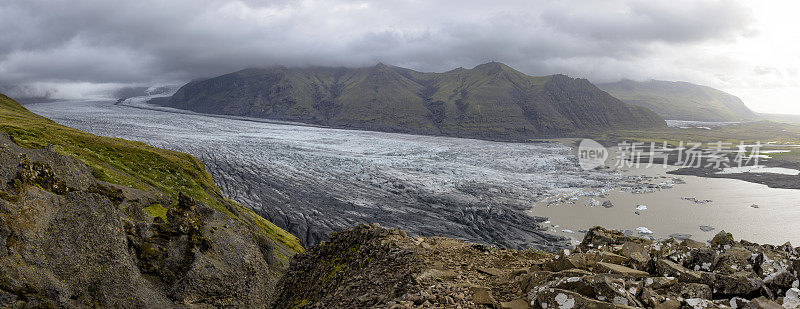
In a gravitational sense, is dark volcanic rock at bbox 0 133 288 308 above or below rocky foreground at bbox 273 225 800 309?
below

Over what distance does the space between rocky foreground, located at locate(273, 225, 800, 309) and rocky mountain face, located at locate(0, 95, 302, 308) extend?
10309 mm

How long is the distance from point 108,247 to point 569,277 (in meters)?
18.1

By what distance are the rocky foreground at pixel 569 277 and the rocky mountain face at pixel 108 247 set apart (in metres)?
10.3

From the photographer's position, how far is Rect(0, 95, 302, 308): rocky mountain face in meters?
13.1

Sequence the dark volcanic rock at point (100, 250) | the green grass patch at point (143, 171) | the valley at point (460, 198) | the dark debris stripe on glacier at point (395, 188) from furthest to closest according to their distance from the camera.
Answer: the dark debris stripe on glacier at point (395, 188) → the valley at point (460, 198) → the green grass patch at point (143, 171) → the dark volcanic rock at point (100, 250)

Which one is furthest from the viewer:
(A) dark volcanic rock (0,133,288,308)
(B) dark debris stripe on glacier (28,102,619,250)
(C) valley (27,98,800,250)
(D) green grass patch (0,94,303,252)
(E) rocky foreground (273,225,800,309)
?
(B) dark debris stripe on glacier (28,102,619,250)

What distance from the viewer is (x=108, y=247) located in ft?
51.5

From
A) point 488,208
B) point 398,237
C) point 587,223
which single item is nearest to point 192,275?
point 398,237

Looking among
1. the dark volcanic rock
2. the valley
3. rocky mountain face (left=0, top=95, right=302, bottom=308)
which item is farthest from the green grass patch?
the valley

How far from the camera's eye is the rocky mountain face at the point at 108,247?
43.0 ft

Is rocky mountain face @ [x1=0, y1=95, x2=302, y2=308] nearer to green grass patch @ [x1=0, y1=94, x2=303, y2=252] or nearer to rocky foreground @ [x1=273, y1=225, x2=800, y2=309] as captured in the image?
green grass patch @ [x1=0, y1=94, x2=303, y2=252]

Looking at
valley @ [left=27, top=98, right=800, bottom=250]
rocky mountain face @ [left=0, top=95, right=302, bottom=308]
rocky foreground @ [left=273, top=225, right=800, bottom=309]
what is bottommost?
valley @ [left=27, top=98, right=800, bottom=250]

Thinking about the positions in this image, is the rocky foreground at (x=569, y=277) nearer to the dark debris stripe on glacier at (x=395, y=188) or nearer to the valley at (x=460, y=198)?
the dark debris stripe on glacier at (x=395, y=188)

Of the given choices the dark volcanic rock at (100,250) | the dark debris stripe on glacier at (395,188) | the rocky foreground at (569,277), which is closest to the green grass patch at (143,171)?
the dark volcanic rock at (100,250)
